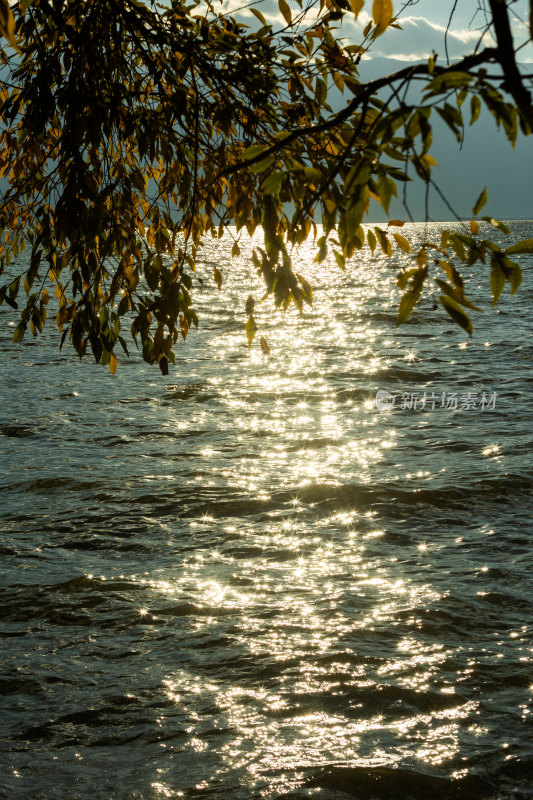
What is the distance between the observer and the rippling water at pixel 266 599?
5055mm

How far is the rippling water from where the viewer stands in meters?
5.05

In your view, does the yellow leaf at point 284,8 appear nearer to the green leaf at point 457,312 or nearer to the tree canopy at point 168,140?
A: the tree canopy at point 168,140

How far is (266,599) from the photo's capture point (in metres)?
7.26

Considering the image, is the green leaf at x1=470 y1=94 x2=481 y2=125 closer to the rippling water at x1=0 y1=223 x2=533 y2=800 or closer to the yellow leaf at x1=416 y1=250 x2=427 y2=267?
the yellow leaf at x1=416 y1=250 x2=427 y2=267

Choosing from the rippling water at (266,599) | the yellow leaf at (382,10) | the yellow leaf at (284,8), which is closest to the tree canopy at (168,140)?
the yellow leaf at (284,8)

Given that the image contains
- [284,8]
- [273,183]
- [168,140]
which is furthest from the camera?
[168,140]

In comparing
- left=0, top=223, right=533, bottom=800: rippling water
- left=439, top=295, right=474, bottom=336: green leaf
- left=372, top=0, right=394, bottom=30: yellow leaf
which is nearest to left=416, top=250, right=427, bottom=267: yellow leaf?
left=439, top=295, right=474, bottom=336: green leaf

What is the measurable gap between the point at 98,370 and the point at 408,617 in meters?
13.5

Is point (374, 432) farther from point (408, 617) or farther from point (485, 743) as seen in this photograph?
point (485, 743)

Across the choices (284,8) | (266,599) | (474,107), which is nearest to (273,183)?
(474,107)

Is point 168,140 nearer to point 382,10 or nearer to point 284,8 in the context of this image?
point 284,8

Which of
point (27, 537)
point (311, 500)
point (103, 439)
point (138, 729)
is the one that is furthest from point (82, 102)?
point (103, 439)

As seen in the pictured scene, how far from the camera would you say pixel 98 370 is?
19156 millimetres

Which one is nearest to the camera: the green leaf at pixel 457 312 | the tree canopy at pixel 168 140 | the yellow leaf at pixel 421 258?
the green leaf at pixel 457 312
